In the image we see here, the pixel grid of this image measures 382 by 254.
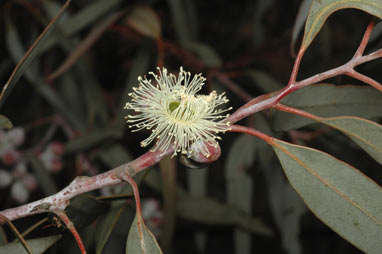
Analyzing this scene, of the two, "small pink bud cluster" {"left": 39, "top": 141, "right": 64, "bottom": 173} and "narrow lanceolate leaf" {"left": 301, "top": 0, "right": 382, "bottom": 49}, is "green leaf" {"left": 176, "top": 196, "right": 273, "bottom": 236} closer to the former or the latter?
"small pink bud cluster" {"left": 39, "top": 141, "right": 64, "bottom": 173}

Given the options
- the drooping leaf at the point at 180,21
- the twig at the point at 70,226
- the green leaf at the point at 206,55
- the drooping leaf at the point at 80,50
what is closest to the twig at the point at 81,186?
the twig at the point at 70,226

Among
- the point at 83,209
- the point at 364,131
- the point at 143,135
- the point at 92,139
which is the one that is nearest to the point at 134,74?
the point at 92,139

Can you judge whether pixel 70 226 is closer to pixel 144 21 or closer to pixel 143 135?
pixel 144 21

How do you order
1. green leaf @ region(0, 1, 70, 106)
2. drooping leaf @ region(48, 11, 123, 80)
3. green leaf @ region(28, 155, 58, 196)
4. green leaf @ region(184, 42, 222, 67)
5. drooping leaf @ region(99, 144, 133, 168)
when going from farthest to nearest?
1. green leaf @ region(184, 42, 222, 67)
2. drooping leaf @ region(99, 144, 133, 168)
3. green leaf @ region(28, 155, 58, 196)
4. drooping leaf @ region(48, 11, 123, 80)
5. green leaf @ region(0, 1, 70, 106)

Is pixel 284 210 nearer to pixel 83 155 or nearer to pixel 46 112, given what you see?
pixel 83 155

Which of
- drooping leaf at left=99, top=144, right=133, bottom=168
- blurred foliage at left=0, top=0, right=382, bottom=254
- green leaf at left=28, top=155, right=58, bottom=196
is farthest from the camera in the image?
drooping leaf at left=99, top=144, right=133, bottom=168

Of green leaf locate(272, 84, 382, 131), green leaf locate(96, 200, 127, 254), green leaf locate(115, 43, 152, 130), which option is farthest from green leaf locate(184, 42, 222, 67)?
green leaf locate(96, 200, 127, 254)
